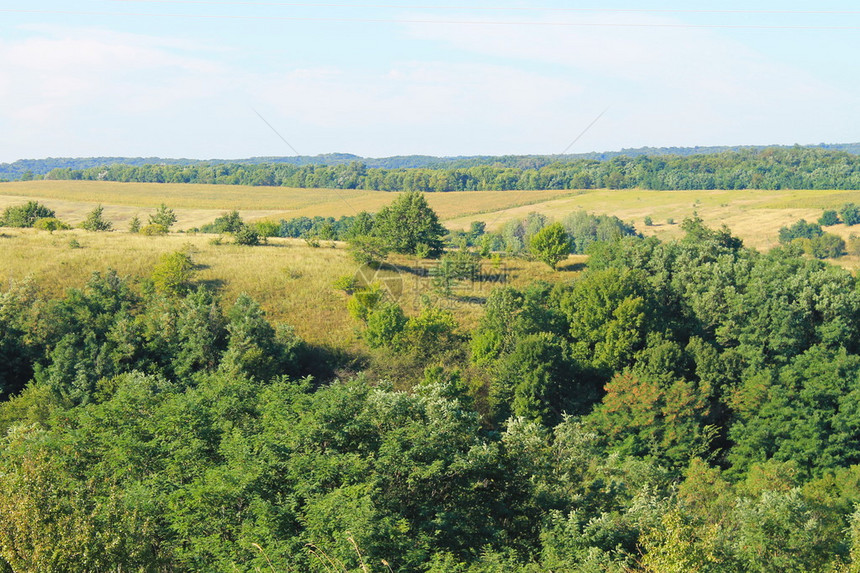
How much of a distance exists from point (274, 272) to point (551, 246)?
24851 mm

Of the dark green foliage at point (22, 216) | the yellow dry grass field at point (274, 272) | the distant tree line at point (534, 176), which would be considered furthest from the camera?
the distant tree line at point (534, 176)

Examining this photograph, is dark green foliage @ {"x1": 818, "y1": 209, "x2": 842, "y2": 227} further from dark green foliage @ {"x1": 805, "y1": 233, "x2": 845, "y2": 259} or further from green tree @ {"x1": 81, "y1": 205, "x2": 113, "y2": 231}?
green tree @ {"x1": 81, "y1": 205, "x2": 113, "y2": 231}

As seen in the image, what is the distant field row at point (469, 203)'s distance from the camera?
109625mm

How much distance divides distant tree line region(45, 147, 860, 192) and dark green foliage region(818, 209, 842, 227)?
118 feet

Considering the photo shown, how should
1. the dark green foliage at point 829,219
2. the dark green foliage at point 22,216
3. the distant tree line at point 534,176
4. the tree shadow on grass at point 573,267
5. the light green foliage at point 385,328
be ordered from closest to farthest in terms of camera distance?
the light green foliage at point 385,328 < the tree shadow on grass at point 573,267 < the dark green foliage at point 22,216 < the dark green foliage at point 829,219 < the distant tree line at point 534,176

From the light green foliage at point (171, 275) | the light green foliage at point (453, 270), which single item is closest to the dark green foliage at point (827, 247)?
the light green foliage at point (453, 270)

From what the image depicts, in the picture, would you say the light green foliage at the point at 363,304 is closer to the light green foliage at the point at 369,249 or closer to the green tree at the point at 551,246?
the light green foliage at the point at 369,249

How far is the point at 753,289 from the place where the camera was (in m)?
44.5

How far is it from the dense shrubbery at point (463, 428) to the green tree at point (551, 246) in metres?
6.28

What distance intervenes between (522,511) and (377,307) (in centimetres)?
2574

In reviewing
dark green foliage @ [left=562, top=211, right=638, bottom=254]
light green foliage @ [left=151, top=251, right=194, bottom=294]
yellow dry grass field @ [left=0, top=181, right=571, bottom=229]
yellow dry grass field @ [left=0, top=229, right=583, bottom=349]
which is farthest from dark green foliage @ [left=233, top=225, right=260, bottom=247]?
dark green foliage @ [left=562, top=211, right=638, bottom=254]

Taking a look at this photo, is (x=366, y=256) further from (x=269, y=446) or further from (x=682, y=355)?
(x=269, y=446)

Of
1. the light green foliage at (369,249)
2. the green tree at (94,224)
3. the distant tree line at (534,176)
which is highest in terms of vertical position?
the distant tree line at (534,176)

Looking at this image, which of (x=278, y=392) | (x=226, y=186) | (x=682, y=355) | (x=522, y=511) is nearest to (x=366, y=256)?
(x=682, y=355)
